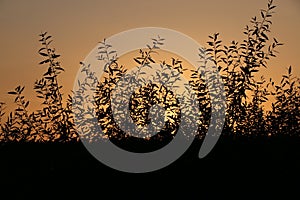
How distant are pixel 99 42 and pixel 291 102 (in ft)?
12.6

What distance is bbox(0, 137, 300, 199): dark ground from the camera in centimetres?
888

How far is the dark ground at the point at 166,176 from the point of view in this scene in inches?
350

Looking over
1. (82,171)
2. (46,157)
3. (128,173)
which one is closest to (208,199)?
(128,173)

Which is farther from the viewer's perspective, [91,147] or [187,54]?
[187,54]

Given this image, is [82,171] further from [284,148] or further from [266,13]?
[266,13]

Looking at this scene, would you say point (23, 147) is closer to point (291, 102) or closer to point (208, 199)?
→ point (208, 199)

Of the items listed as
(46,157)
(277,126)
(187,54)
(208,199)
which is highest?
(187,54)

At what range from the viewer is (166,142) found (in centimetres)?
985

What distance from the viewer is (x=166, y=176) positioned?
9.17 meters

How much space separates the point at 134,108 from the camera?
10.2 m

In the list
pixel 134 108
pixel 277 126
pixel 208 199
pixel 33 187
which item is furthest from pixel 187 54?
pixel 33 187

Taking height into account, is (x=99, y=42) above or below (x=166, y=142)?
above

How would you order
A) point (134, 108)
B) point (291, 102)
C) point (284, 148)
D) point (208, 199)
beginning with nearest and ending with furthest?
point (208, 199), point (284, 148), point (134, 108), point (291, 102)

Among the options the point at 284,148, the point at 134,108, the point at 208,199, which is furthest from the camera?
the point at 134,108
